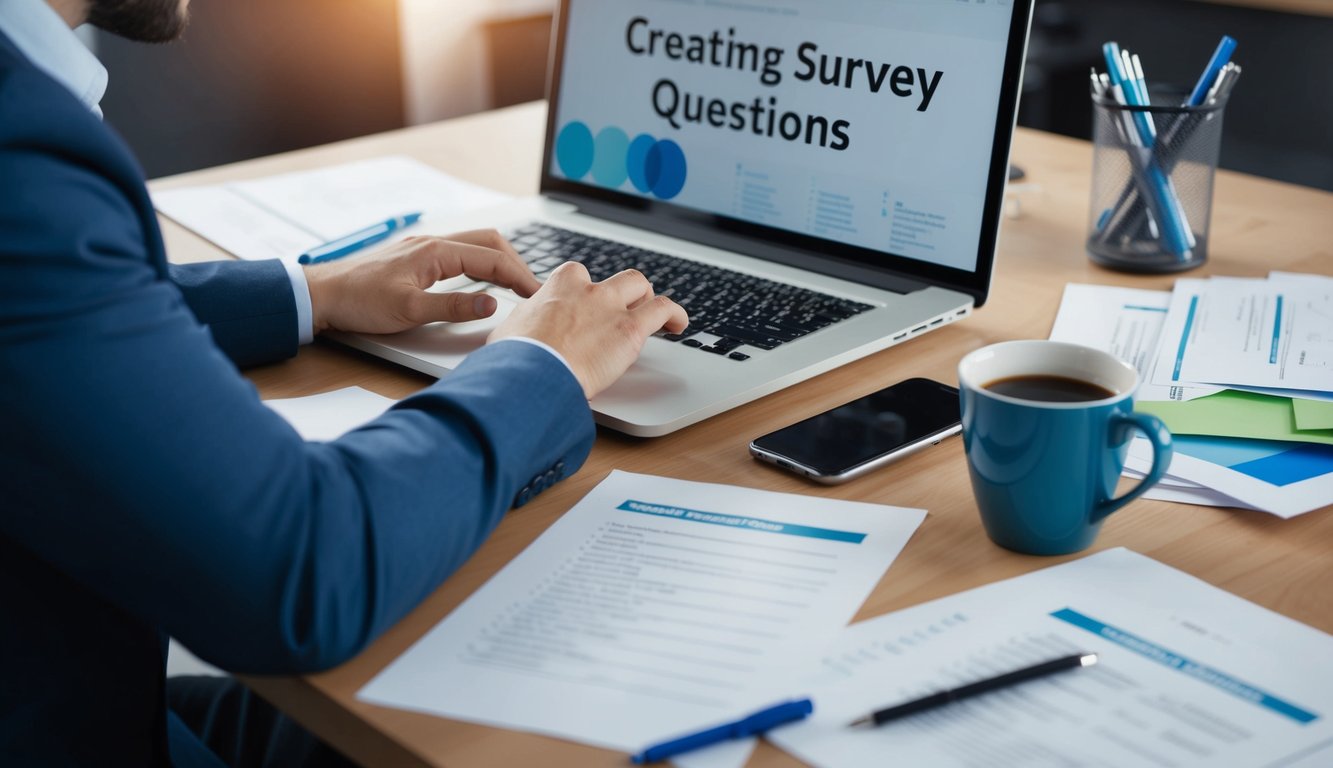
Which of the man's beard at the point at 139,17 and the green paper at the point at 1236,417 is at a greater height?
the man's beard at the point at 139,17

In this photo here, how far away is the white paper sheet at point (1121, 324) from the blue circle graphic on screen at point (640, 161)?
0.45 metres

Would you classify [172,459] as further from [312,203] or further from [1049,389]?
[312,203]

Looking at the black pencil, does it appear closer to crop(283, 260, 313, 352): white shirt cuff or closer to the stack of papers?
the stack of papers

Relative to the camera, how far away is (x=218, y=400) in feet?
2.01

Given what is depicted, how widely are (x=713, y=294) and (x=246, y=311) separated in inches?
15.7

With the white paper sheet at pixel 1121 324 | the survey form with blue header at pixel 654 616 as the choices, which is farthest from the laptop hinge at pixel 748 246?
the survey form with blue header at pixel 654 616

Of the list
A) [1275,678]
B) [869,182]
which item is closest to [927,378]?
[869,182]

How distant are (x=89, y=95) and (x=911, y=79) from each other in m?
0.66

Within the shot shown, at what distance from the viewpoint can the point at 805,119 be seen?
1.14m

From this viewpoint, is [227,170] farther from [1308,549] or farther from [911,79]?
[1308,549]

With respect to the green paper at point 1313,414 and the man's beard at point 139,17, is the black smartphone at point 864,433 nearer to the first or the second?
the green paper at point 1313,414

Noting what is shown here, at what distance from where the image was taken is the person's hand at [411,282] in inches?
38.8

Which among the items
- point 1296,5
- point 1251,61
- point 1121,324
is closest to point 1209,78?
point 1121,324

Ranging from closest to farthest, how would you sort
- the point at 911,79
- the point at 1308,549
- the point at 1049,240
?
the point at 1308,549 < the point at 911,79 < the point at 1049,240
